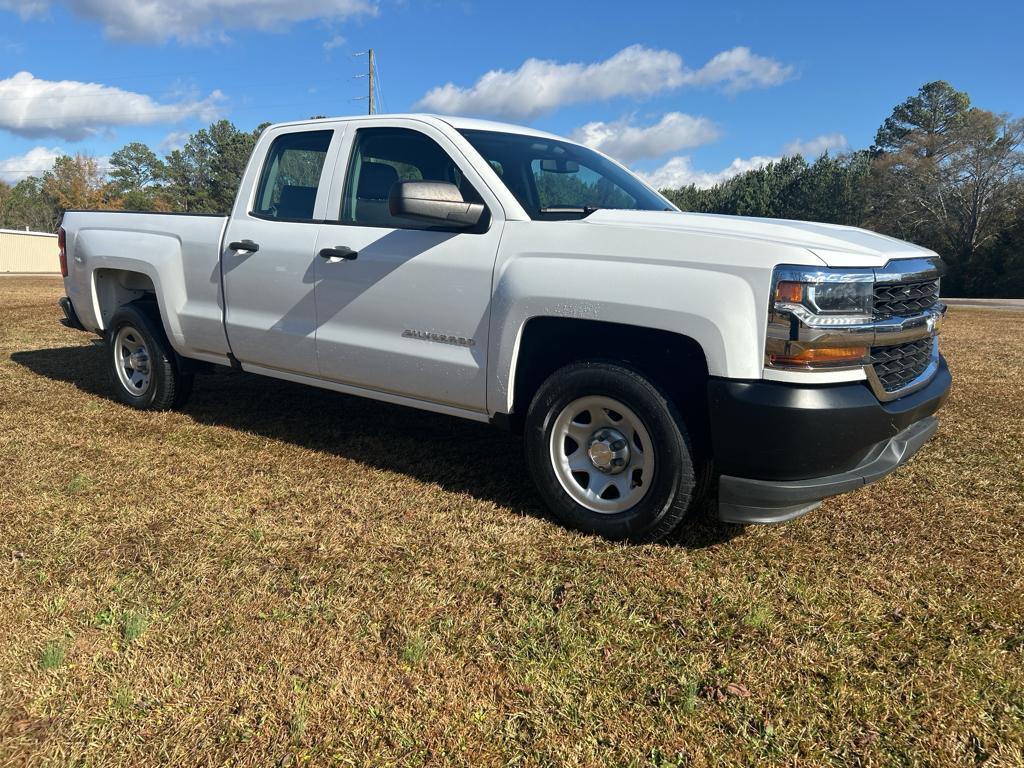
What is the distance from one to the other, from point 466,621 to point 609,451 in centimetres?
108

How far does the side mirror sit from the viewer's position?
360cm

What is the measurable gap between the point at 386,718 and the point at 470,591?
2.69 feet

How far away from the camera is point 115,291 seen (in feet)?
19.9

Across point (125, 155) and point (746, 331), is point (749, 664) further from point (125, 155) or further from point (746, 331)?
point (125, 155)

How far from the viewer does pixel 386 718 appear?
7.64 feet

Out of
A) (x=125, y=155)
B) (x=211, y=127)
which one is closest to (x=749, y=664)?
(x=211, y=127)

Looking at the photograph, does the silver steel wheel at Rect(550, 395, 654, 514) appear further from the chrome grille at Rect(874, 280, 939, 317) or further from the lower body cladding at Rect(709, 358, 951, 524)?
the chrome grille at Rect(874, 280, 939, 317)

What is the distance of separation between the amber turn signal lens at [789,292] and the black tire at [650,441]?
0.65 m

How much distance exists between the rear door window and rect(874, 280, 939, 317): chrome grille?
3.11m

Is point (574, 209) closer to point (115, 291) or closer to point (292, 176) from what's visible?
point (292, 176)

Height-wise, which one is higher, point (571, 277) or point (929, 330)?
point (571, 277)

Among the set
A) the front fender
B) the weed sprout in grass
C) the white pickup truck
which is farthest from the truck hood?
the weed sprout in grass

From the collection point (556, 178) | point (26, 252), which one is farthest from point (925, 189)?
point (26, 252)

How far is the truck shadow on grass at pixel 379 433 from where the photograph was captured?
424 cm
